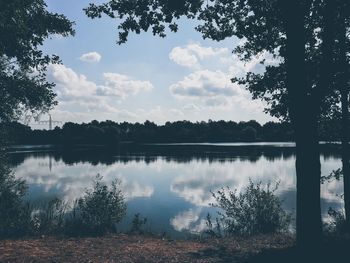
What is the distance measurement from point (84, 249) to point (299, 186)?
7.24 meters

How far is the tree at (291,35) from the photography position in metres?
12.1

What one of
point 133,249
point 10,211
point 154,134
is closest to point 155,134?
point 154,134

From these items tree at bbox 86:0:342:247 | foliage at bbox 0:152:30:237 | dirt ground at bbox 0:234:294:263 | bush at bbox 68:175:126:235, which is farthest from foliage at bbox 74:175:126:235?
tree at bbox 86:0:342:247

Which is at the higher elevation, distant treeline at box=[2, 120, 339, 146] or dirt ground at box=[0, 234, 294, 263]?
distant treeline at box=[2, 120, 339, 146]

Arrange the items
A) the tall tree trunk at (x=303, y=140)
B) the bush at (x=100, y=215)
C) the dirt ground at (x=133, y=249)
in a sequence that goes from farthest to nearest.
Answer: the bush at (x=100, y=215) < the tall tree trunk at (x=303, y=140) < the dirt ground at (x=133, y=249)

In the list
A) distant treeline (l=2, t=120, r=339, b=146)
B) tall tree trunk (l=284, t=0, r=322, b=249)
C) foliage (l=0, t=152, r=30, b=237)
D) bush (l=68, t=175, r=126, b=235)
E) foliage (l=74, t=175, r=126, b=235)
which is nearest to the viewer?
tall tree trunk (l=284, t=0, r=322, b=249)

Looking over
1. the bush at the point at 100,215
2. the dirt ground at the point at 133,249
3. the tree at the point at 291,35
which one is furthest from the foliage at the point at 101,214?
the tree at the point at 291,35

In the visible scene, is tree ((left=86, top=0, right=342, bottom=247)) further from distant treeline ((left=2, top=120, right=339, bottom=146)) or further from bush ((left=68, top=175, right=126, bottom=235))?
distant treeline ((left=2, top=120, right=339, bottom=146))

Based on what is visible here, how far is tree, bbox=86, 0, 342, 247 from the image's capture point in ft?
39.9

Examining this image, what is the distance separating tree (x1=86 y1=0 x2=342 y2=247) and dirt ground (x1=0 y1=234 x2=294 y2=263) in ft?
7.30

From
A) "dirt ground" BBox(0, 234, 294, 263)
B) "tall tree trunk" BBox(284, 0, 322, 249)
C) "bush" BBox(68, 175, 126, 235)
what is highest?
"tall tree trunk" BBox(284, 0, 322, 249)

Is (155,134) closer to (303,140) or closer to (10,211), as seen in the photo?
(10,211)

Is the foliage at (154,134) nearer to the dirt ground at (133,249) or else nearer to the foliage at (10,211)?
the foliage at (10,211)

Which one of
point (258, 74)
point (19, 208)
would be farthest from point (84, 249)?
point (258, 74)
